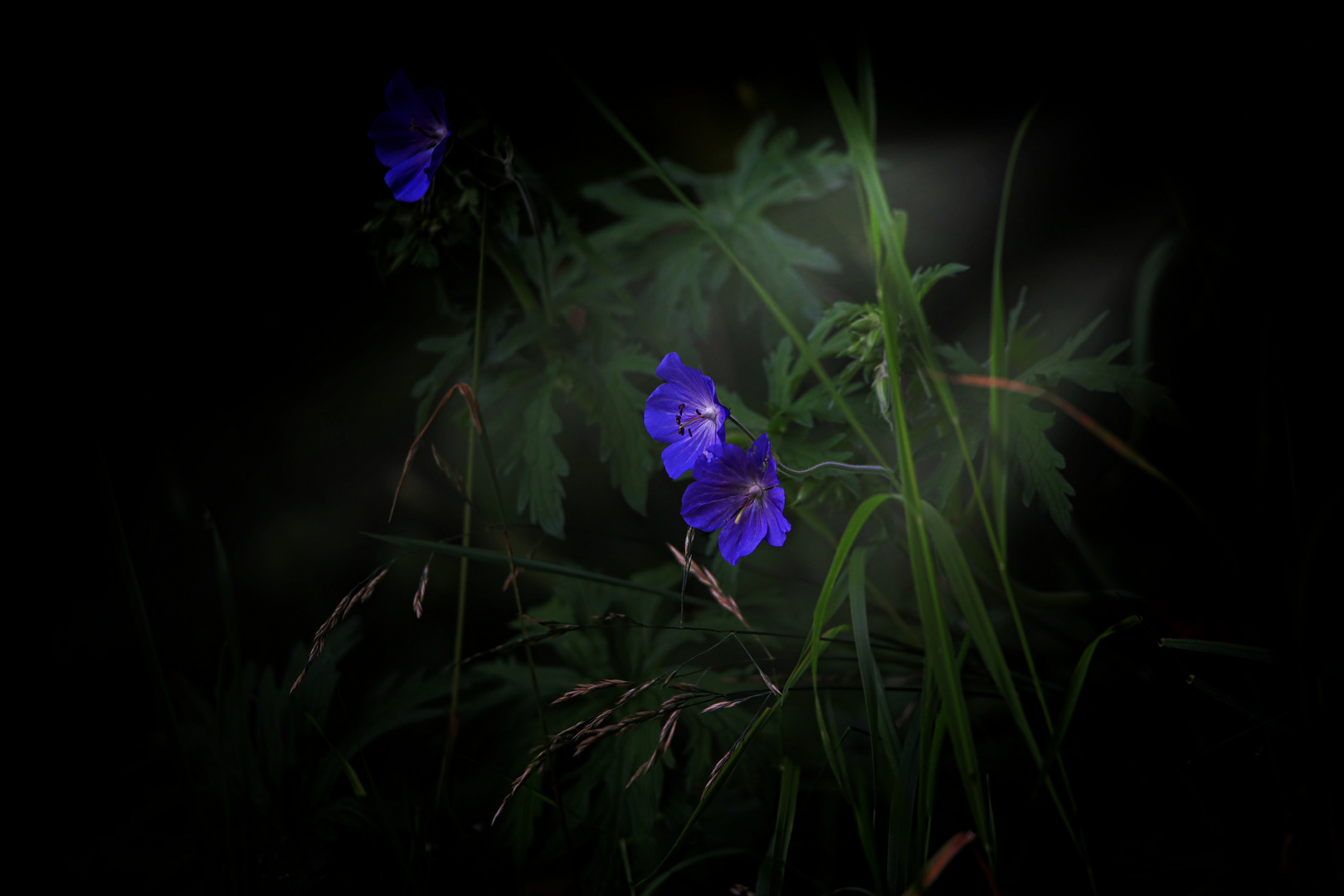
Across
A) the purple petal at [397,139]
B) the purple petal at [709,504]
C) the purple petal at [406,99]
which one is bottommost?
the purple petal at [709,504]

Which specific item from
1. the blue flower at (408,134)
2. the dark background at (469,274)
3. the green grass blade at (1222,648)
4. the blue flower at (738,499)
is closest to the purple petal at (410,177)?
the blue flower at (408,134)

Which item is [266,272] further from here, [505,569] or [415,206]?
[505,569]

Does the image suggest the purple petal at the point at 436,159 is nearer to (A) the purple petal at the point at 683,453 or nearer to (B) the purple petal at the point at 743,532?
(A) the purple petal at the point at 683,453

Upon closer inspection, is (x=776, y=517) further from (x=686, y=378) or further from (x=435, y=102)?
(x=435, y=102)

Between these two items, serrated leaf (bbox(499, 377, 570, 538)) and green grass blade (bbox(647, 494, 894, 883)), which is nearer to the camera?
green grass blade (bbox(647, 494, 894, 883))

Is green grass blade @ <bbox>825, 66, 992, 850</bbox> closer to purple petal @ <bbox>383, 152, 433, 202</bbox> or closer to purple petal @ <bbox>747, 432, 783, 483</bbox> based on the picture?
purple petal @ <bbox>747, 432, 783, 483</bbox>

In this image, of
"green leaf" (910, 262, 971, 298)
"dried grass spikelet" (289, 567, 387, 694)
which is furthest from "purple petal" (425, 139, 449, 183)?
"green leaf" (910, 262, 971, 298)

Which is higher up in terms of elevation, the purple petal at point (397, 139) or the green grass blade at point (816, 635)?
the purple petal at point (397, 139)
